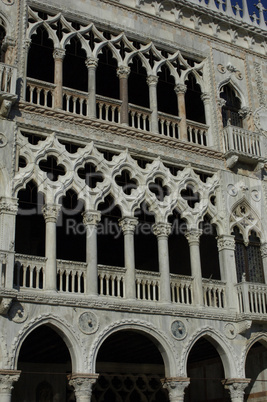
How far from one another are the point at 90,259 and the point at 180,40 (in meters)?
7.84

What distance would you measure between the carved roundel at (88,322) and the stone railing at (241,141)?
6.63 meters

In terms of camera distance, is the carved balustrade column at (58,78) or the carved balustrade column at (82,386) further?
the carved balustrade column at (58,78)

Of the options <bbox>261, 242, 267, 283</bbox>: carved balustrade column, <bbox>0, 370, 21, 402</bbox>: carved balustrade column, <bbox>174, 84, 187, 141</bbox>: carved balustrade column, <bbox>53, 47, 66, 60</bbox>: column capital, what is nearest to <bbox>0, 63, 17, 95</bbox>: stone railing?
<bbox>53, 47, 66, 60</bbox>: column capital

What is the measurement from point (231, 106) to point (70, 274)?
323 inches

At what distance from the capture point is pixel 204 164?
55.9 feet

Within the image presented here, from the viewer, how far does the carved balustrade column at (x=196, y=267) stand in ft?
50.5

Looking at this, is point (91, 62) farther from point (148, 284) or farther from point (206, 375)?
point (206, 375)

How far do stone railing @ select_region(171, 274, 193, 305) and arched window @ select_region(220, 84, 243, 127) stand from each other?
583cm

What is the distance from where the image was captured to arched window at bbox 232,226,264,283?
17.0m

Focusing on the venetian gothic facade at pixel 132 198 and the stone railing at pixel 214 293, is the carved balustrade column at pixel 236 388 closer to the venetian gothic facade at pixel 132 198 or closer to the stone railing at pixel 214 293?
the venetian gothic facade at pixel 132 198

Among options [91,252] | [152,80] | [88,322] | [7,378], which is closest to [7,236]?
[91,252]

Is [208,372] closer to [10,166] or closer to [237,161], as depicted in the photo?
[237,161]

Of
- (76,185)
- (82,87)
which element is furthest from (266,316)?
(82,87)

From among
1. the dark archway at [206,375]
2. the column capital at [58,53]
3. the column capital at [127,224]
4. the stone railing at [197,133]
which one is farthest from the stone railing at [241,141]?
the dark archway at [206,375]
